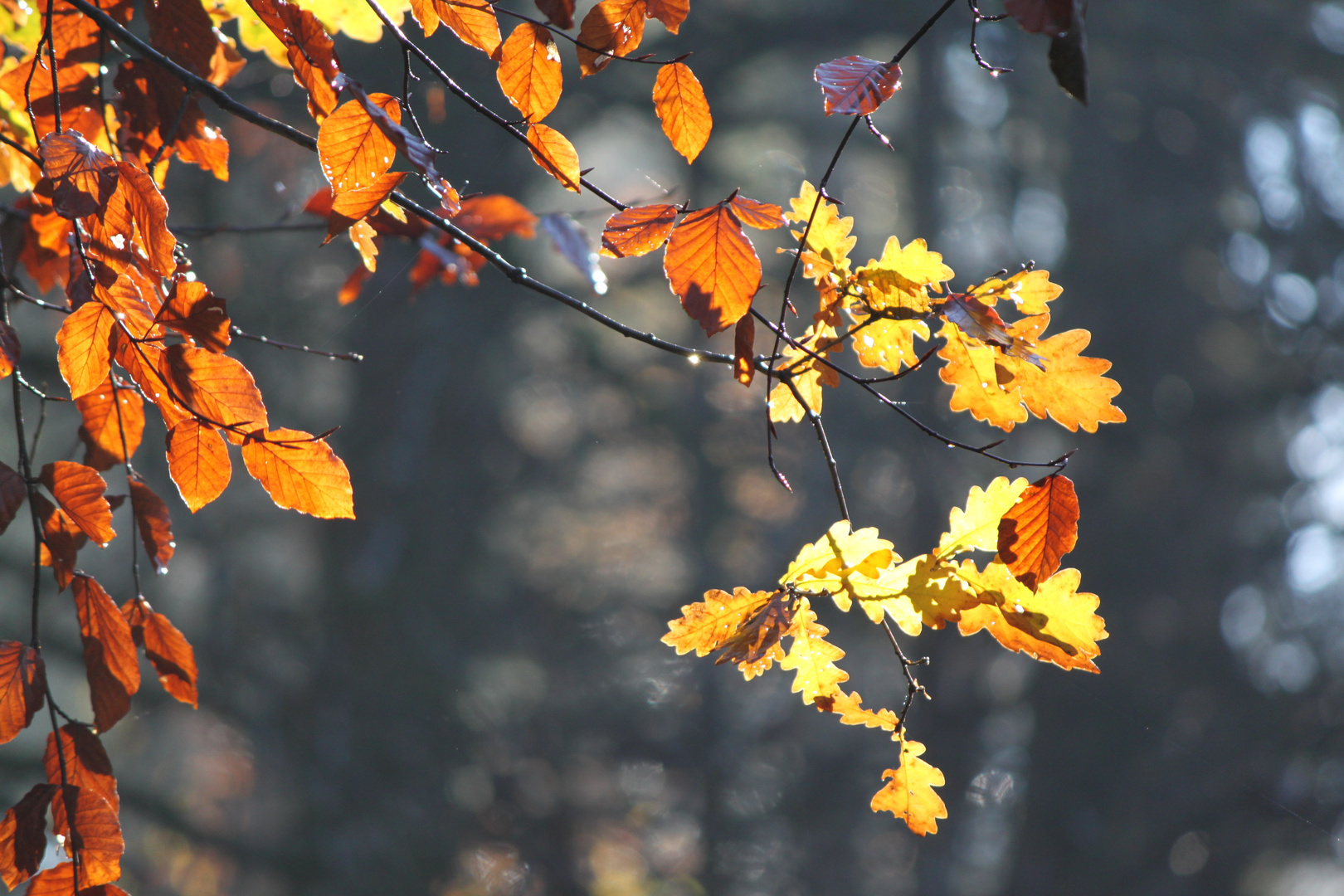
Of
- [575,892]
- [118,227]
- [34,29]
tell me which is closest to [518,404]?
[575,892]

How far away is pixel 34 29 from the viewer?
82 cm

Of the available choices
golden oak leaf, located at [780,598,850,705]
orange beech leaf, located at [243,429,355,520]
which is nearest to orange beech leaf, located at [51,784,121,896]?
orange beech leaf, located at [243,429,355,520]

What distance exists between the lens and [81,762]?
62 cm

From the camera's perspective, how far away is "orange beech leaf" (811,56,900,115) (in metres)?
0.46

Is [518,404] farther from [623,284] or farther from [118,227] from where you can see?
[118,227]

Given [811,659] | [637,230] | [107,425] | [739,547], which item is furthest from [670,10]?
[739,547]

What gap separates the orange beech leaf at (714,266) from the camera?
1.70 feet

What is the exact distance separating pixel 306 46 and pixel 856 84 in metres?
0.39

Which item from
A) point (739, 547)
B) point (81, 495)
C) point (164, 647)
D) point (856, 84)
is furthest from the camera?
point (739, 547)

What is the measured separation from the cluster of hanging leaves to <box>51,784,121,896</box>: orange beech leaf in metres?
0.43

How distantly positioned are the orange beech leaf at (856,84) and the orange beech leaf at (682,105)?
0.11 m

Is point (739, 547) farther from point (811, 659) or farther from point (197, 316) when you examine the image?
point (197, 316)

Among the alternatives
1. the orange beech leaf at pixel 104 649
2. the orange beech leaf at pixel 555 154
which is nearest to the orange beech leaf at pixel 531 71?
the orange beech leaf at pixel 555 154

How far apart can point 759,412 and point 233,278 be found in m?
2.42
